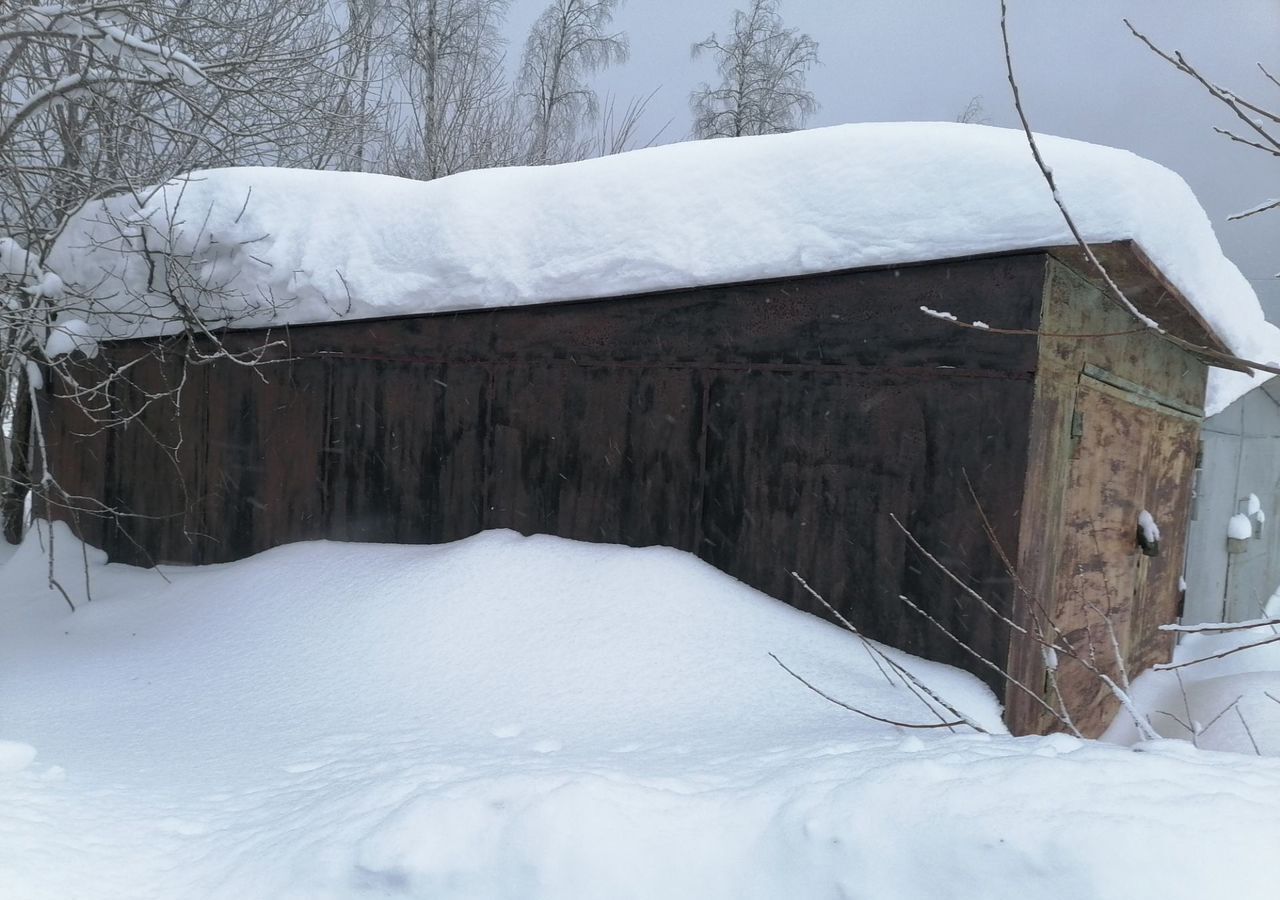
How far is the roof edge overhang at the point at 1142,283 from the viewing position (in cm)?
335

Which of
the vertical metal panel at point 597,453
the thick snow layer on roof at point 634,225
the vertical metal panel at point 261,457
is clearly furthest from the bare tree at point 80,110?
the vertical metal panel at point 597,453

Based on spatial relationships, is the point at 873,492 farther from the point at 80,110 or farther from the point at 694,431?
the point at 80,110

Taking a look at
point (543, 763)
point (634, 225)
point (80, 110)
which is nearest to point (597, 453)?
point (634, 225)

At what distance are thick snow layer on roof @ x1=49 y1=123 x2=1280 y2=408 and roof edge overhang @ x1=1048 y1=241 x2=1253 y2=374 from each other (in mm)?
63

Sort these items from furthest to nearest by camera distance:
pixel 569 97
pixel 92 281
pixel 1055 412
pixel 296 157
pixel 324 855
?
1. pixel 569 97
2. pixel 296 157
3. pixel 92 281
4. pixel 1055 412
5. pixel 324 855

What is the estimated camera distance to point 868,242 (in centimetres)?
364

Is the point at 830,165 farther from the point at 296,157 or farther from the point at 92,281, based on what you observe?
the point at 296,157

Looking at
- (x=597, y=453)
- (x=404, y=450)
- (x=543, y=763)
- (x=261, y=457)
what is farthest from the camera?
(x=261, y=457)

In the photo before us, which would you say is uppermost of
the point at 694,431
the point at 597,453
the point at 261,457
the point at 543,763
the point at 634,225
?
the point at 634,225

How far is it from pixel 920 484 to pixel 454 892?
2450 mm

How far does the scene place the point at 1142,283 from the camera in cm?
383

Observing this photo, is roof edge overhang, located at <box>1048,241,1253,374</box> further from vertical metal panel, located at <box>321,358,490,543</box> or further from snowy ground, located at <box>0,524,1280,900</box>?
vertical metal panel, located at <box>321,358,490,543</box>

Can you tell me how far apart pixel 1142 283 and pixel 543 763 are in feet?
10.7

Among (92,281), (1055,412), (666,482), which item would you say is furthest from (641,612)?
(92,281)
